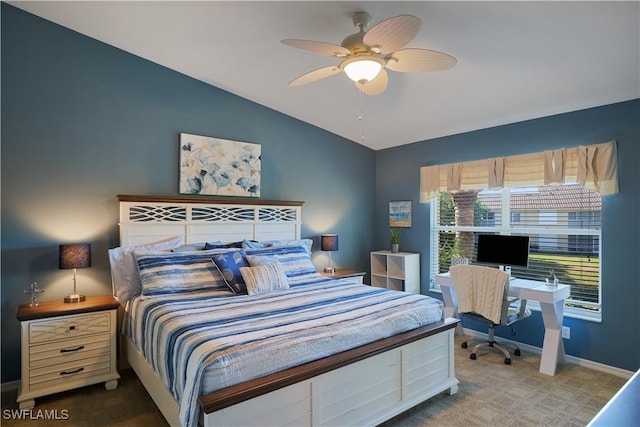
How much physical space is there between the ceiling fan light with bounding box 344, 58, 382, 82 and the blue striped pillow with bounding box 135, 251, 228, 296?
199cm

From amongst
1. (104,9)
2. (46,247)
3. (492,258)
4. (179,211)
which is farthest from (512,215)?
(46,247)

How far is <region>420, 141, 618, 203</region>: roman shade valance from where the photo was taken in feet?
10.5

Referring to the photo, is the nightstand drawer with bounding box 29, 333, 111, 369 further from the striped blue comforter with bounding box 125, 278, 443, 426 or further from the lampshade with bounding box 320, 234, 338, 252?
the lampshade with bounding box 320, 234, 338, 252

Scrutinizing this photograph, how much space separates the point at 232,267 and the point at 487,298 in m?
2.33

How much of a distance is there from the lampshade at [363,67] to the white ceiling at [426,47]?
41cm

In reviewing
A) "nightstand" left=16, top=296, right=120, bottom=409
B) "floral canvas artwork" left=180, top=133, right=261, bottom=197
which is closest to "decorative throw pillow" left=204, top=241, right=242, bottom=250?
"floral canvas artwork" left=180, top=133, right=261, bottom=197

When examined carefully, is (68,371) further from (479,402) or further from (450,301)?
→ (450,301)

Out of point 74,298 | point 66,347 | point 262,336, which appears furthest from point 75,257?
point 262,336

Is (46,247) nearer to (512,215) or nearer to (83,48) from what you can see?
(83,48)

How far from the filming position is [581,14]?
219cm

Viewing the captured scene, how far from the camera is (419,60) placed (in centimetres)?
227

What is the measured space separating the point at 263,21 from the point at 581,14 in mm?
2073

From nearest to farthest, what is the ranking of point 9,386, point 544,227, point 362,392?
point 362,392, point 9,386, point 544,227

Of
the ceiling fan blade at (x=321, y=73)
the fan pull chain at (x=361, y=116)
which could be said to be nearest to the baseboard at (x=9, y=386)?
the ceiling fan blade at (x=321, y=73)
